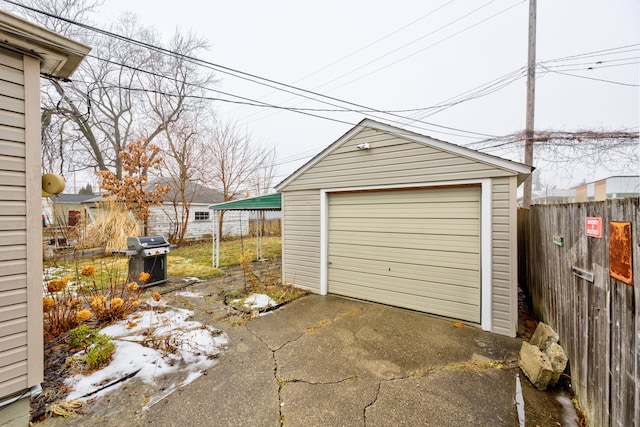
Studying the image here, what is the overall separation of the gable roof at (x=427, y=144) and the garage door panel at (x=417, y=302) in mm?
2188

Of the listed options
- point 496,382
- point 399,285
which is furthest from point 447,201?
point 496,382

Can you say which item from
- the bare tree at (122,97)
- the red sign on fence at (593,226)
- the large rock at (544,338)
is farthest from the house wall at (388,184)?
the bare tree at (122,97)

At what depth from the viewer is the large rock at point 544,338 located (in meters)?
2.63

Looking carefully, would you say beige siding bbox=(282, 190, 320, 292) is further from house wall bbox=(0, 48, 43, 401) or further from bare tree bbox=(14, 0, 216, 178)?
bare tree bbox=(14, 0, 216, 178)

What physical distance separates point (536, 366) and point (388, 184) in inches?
119

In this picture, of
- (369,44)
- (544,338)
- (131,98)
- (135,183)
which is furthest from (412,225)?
(131,98)

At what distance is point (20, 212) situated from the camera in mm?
1989

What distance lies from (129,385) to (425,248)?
431 cm

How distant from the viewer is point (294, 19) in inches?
337

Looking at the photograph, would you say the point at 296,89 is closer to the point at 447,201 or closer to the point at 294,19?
the point at 447,201

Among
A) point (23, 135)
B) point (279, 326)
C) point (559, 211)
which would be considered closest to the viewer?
point (23, 135)

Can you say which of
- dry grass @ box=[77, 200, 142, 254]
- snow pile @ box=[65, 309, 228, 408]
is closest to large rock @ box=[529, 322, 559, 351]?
snow pile @ box=[65, 309, 228, 408]

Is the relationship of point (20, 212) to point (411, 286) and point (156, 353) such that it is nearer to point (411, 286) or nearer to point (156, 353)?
point (156, 353)

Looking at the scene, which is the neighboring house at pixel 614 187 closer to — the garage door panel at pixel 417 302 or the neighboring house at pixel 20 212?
the garage door panel at pixel 417 302
